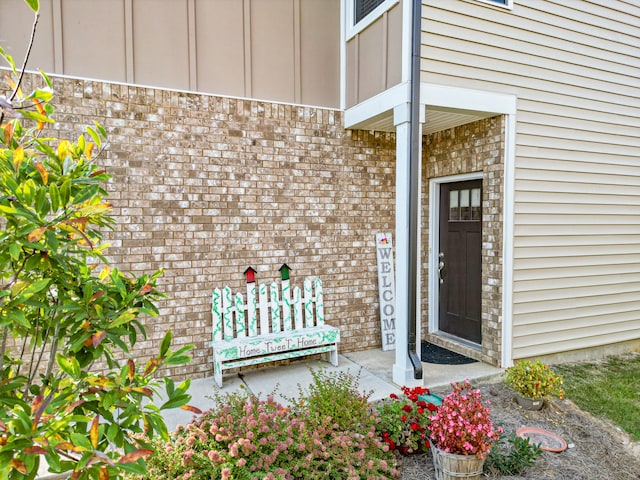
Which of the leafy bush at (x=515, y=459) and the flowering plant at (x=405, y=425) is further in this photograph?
the flowering plant at (x=405, y=425)

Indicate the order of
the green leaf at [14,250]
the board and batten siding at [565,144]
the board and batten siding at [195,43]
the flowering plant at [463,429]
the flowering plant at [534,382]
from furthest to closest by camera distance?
the board and batten siding at [565,144], the board and batten siding at [195,43], the flowering plant at [534,382], the flowering plant at [463,429], the green leaf at [14,250]

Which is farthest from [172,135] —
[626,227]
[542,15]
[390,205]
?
[626,227]

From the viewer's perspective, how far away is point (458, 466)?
8.18 feet

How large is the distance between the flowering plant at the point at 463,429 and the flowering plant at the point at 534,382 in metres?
1.21

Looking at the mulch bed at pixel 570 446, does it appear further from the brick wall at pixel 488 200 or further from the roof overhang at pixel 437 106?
the roof overhang at pixel 437 106

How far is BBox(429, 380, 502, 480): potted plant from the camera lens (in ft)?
8.12

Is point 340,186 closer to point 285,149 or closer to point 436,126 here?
point 285,149

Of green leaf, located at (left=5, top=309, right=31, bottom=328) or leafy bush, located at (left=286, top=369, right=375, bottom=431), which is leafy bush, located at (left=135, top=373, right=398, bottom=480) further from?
green leaf, located at (left=5, top=309, right=31, bottom=328)

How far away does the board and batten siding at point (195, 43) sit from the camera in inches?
146

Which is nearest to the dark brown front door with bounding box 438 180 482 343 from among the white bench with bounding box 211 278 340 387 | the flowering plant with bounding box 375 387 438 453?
the white bench with bounding box 211 278 340 387

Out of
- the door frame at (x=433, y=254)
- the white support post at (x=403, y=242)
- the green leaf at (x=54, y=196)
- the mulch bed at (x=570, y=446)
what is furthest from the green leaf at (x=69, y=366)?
the door frame at (x=433, y=254)

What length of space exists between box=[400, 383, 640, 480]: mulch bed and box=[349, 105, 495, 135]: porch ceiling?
9.24 ft

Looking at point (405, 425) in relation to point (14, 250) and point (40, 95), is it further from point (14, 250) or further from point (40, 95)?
point (40, 95)

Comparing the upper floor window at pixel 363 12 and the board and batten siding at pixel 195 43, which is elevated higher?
the upper floor window at pixel 363 12
